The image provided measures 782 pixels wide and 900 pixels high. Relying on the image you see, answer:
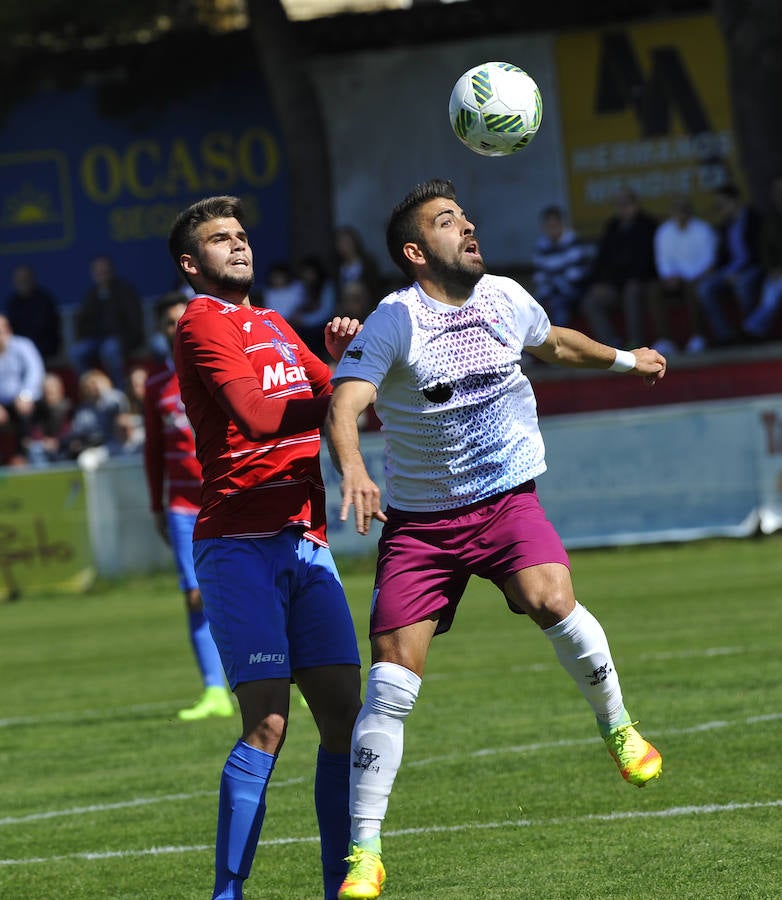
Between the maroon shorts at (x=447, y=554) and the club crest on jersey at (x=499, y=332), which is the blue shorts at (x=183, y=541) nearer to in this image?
the maroon shorts at (x=447, y=554)

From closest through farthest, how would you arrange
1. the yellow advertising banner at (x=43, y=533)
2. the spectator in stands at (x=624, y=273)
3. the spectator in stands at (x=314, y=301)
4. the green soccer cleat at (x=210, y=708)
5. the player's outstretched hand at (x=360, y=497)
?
the player's outstretched hand at (x=360, y=497)
the green soccer cleat at (x=210, y=708)
the yellow advertising banner at (x=43, y=533)
the spectator in stands at (x=624, y=273)
the spectator in stands at (x=314, y=301)

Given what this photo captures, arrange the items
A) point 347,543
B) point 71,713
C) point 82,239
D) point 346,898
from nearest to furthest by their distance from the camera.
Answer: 1. point 346,898
2. point 71,713
3. point 347,543
4. point 82,239

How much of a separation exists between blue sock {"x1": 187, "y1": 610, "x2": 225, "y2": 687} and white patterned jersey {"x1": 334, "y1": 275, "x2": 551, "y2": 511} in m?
4.94

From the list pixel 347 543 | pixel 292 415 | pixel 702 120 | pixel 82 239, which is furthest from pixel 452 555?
pixel 82 239

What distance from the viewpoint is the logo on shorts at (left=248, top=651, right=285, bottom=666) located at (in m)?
5.61

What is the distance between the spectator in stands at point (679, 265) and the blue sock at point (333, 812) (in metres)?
14.1

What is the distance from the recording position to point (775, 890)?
5570 millimetres

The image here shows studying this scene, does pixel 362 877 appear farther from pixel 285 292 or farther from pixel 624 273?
pixel 285 292

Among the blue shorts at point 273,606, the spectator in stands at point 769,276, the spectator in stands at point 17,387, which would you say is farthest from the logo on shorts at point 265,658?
the spectator in stands at point 17,387

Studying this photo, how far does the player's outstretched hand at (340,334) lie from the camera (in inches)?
237

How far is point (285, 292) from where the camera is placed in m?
21.3

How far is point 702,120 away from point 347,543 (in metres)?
8.51

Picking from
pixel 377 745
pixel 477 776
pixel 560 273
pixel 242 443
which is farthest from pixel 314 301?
pixel 377 745

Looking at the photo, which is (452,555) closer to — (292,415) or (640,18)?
(292,415)
